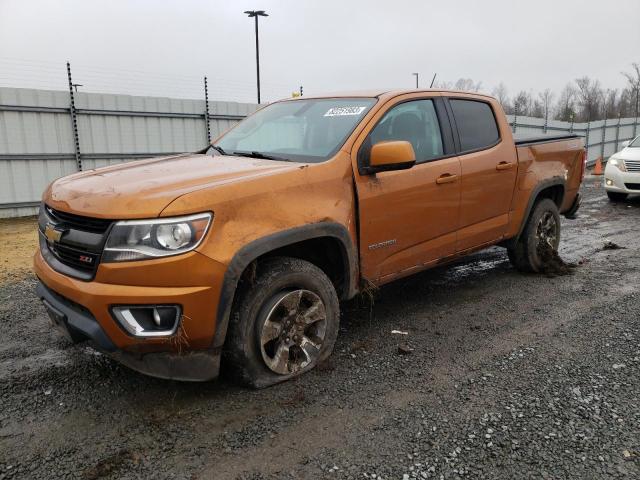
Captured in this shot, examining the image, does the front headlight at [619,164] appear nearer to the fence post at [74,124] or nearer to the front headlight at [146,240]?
the front headlight at [146,240]

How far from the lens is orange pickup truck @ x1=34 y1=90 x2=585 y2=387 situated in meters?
2.64

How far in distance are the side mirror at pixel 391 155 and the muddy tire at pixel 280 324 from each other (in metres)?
0.84

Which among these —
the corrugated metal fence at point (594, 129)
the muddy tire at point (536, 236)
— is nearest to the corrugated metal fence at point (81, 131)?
the muddy tire at point (536, 236)

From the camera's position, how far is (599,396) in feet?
9.93

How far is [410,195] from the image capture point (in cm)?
381

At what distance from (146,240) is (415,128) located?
239cm

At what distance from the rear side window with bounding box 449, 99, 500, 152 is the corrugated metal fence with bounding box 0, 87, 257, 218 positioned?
29.0 feet

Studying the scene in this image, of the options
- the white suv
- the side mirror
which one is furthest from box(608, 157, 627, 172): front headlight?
the side mirror

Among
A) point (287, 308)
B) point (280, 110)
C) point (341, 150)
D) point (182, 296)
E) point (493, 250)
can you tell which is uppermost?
point (280, 110)

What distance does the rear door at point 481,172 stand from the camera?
4.40 meters

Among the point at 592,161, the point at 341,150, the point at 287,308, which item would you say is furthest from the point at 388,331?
the point at 592,161

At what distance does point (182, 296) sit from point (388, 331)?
1977 mm

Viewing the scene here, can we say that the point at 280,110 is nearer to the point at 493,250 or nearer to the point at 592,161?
the point at 493,250

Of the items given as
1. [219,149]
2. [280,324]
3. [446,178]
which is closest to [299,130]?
[219,149]
